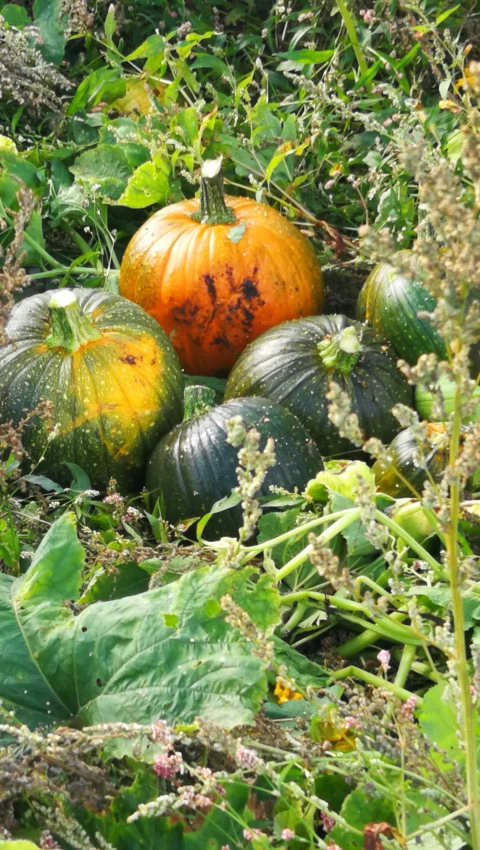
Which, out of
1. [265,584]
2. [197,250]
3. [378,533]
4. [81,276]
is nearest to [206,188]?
[197,250]

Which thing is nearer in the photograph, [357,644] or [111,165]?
[357,644]

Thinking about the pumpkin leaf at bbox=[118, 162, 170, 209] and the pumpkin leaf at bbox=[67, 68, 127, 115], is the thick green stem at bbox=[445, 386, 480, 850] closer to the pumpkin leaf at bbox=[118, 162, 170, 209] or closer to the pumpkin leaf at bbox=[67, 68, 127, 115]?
the pumpkin leaf at bbox=[118, 162, 170, 209]

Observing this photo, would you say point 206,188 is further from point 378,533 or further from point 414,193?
point 378,533

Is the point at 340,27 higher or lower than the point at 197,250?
higher

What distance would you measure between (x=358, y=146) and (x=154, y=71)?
0.83m

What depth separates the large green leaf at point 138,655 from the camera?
132cm

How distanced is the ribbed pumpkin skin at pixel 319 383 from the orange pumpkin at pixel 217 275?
286 mm

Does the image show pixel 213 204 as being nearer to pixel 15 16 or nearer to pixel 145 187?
pixel 145 187

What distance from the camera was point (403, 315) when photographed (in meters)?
2.69

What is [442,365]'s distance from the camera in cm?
83

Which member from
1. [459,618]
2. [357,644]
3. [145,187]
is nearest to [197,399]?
[145,187]

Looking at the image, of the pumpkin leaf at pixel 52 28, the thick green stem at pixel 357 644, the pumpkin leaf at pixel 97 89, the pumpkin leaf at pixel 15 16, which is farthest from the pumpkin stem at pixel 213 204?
the thick green stem at pixel 357 644

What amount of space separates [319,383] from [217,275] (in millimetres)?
543

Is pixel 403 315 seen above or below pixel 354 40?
below
